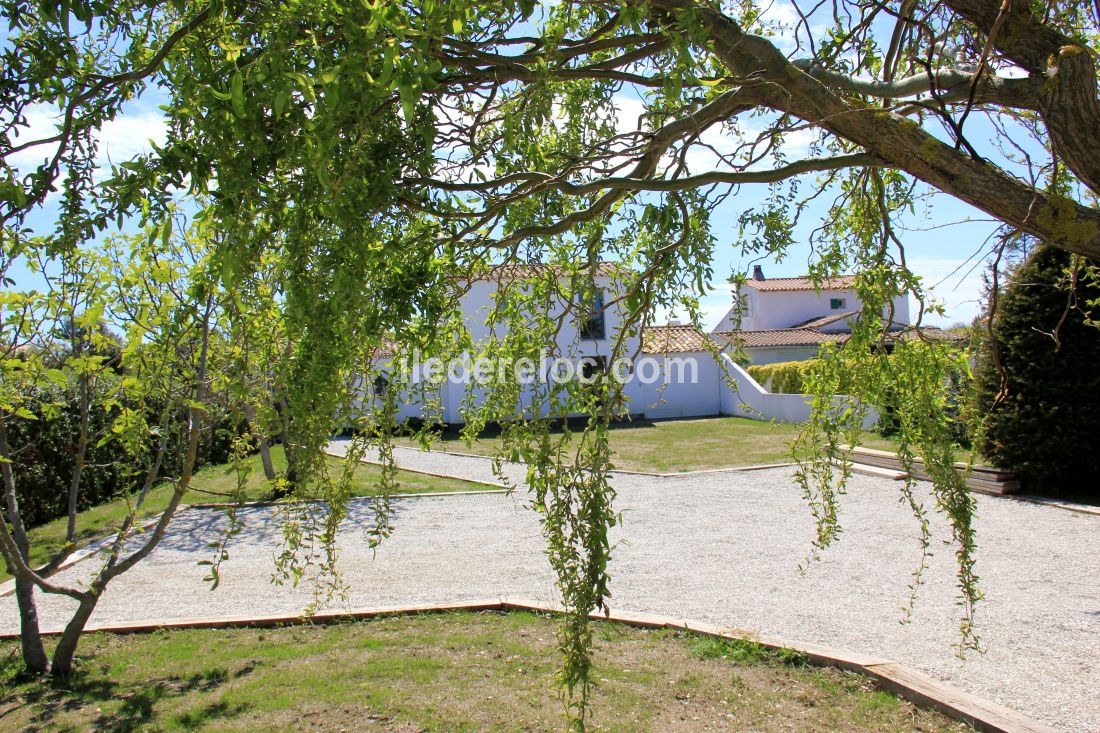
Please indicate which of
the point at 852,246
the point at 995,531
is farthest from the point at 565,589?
the point at 995,531

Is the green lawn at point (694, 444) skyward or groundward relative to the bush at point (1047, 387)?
groundward

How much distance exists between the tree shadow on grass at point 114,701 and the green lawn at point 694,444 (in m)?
7.79

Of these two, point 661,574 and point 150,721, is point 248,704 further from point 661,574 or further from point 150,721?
point 661,574

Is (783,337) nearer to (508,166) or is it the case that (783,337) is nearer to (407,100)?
(508,166)

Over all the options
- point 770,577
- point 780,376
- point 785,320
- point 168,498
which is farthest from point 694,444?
point 785,320

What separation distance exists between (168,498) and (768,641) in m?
11.7

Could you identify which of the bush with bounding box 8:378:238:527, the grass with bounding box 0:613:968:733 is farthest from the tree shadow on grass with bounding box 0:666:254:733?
the bush with bounding box 8:378:238:527

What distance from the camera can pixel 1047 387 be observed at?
11773 mm

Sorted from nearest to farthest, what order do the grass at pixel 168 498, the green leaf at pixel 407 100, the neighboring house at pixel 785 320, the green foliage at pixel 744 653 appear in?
1. the green leaf at pixel 407 100
2. the green foliage at pixel 744 653
3. the grass at pixel 168 498
4. the neighboring house at pixel 785 320

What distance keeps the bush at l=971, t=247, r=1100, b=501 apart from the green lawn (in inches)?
135

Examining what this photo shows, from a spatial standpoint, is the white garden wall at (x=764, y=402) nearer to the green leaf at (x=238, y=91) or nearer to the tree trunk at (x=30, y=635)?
the tree trunk at (x=30, y=635)

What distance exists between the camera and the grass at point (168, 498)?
10742 millimetres

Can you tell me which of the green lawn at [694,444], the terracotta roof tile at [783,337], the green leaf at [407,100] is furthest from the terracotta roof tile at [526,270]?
the terracotta roof tile at [783,337]

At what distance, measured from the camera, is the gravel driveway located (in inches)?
232
